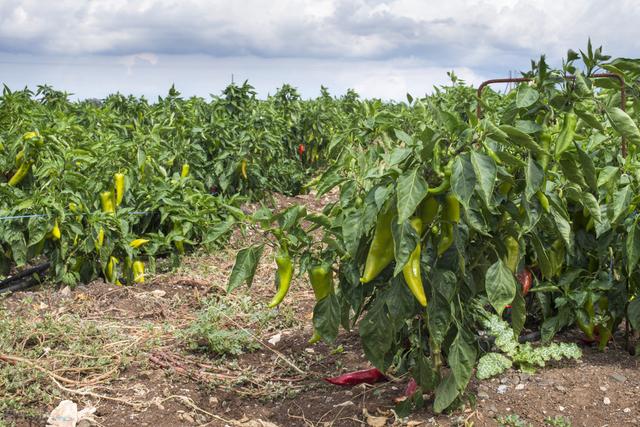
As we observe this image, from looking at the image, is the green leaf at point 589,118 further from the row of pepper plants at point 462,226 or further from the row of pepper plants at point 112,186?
the row of pepper plants at point 112,186

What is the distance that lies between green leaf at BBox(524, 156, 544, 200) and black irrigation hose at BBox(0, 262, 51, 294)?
376cm

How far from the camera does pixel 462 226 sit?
101 inches

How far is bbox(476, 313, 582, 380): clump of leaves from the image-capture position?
3115 mm

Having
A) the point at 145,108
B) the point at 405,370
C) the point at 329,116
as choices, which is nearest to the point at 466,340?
the point at 405,370

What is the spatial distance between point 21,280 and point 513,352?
139 inches

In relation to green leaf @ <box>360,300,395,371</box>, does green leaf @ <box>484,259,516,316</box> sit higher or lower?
higher

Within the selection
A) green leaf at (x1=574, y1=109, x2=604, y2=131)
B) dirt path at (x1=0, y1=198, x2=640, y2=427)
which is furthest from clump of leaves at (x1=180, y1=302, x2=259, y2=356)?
green leaf at (x1=574, y1=109, x2=604, y2=131)

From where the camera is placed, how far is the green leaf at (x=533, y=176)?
93.0 inches

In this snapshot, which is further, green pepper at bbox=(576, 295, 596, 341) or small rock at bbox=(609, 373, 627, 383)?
green pepper at bbox=(576, 295, 596, 341)

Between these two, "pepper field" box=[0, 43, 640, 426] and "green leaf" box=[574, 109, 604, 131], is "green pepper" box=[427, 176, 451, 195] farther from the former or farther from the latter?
"green leaf" box=[574, 109, 604, 131]

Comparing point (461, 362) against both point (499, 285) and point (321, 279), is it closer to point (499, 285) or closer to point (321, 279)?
point (499, 285)

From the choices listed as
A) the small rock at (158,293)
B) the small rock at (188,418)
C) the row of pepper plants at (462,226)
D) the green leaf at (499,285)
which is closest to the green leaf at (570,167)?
the row of pepper plants at (462,226)

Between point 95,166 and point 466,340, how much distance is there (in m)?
3.54

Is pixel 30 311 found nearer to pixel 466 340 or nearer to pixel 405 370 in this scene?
pixel 405 370
